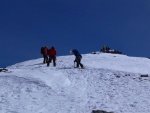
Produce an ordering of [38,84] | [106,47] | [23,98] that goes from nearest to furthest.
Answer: [23,98]
[38,84]
[106,47]

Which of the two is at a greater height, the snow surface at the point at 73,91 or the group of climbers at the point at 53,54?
the group of climbers at the point at 53,54

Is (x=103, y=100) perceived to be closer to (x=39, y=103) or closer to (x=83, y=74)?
(x=39, y=103)

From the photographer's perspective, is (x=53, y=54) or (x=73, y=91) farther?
(x=53, y=54)

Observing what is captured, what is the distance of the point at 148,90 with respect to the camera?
925 inches

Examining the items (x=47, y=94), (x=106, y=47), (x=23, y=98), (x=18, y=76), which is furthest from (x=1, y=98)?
(x=106, y=47)

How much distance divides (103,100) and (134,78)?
7.60 metres

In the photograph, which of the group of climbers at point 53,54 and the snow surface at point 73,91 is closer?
the snow surface at point 73,91

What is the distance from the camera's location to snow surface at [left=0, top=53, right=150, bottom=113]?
734 inches

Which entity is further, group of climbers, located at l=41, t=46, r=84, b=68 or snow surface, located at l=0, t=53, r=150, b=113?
group of climbers, located at l=41, t=46, r=84, b=68

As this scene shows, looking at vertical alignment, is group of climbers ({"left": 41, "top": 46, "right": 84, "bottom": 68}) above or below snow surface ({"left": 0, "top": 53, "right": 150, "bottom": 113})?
above

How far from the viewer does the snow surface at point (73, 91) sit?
1866 cm

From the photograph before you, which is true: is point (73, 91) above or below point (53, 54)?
below

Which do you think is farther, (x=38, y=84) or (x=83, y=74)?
(x=83, y=74)

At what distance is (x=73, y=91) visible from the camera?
22.1 metres
